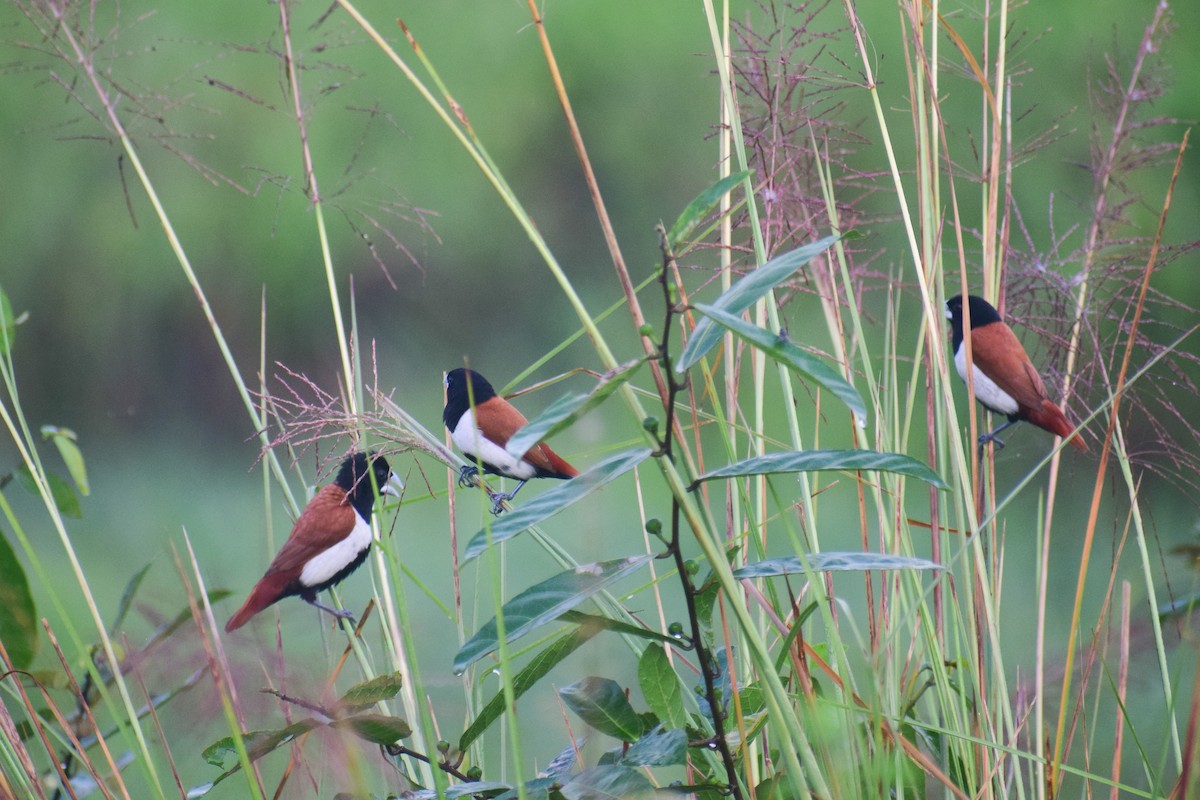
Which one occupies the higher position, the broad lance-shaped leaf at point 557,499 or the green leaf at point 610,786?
the broad lance-shaped leaf at point 557,499

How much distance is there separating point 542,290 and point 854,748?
1056 millimetres

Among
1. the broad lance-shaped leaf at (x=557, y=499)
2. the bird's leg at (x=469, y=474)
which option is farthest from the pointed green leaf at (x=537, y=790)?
the bird's leg at (x=469, y=474)

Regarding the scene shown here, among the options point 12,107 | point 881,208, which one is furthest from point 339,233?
point 881,208

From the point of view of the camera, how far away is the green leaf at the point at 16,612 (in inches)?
27.7

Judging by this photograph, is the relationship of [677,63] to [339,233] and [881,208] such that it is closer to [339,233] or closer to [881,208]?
[881,208]

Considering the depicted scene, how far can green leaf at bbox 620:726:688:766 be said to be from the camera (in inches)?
12.9

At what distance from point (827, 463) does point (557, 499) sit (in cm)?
8

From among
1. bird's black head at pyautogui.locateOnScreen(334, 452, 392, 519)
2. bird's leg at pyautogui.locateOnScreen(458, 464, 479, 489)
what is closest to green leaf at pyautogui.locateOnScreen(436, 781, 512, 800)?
bird's leg at pyautogui.locateOnScreen(458, 464, 479, 489)

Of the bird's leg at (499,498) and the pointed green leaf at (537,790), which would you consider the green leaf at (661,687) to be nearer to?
the pointed green leaf at (537,790)

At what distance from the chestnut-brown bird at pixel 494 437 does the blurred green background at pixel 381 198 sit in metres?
0.55

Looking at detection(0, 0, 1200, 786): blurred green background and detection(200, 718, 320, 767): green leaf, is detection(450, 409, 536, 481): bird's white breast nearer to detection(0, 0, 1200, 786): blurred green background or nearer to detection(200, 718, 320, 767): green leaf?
detection(200, 718, 320, 767): green leaf

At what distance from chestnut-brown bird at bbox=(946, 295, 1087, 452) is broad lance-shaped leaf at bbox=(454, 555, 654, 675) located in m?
0.37

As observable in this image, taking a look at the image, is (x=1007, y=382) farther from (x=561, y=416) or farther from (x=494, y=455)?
(x=561, y=416)

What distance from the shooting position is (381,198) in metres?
1.35
